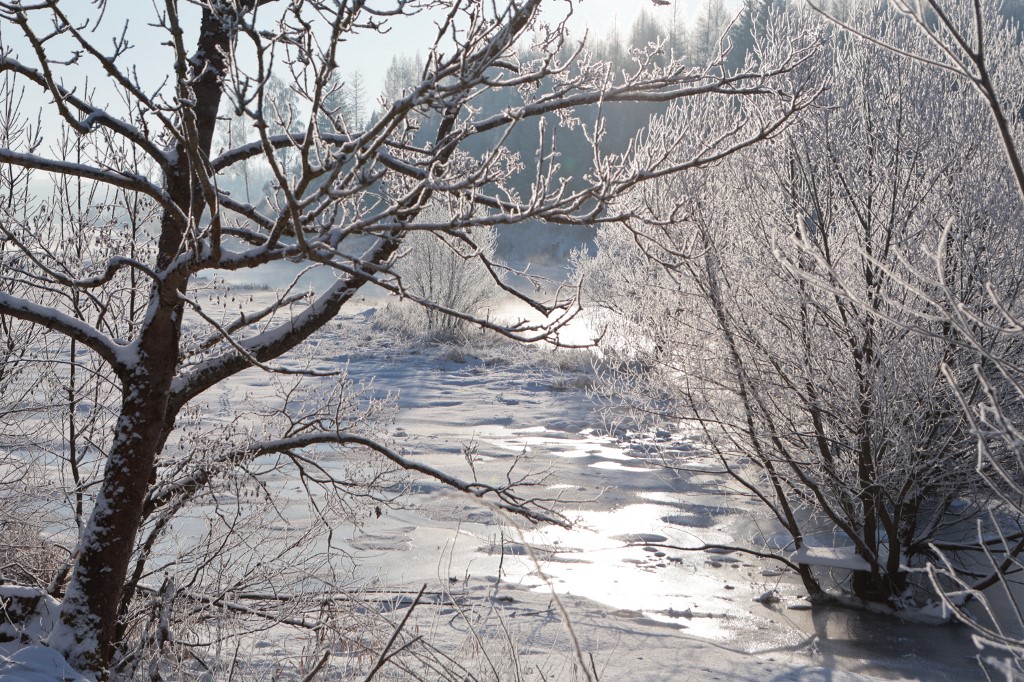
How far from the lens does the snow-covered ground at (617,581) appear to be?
456cm

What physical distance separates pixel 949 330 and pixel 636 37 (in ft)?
182

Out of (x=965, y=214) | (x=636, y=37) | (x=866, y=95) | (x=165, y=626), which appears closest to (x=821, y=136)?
(x=866, y=95)

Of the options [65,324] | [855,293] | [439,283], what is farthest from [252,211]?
[439,283]

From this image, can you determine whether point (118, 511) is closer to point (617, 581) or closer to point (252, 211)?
point (252, 211)

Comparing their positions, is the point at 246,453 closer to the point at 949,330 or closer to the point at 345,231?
the point at 345,231

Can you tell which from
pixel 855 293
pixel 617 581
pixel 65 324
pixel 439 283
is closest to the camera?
pixel 65 324

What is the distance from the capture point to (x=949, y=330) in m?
5.76

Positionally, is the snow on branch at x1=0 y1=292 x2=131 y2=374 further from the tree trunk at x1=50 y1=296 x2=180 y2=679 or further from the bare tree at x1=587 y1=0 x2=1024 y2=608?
the bare tree at x1=587 y1=0 x2=1024 y2=608

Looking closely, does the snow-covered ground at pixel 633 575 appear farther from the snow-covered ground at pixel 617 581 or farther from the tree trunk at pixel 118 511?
the tree trunk at pixel 118 511

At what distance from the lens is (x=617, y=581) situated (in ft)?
21.0

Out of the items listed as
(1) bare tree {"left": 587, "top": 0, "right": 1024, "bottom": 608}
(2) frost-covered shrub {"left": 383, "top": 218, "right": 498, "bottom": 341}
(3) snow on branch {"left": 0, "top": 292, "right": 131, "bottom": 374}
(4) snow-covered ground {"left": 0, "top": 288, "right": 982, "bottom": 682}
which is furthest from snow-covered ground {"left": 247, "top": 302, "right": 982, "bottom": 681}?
(2) frost-covered shrub {"left": 383, "top": 218, "right": 498, "bottom": 341}

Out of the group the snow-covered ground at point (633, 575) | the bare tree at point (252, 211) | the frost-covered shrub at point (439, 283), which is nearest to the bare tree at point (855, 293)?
the snow-covered ground at point (633, 575)

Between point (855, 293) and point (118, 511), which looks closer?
point (118, 511)

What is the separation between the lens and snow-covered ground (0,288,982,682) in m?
4.56
